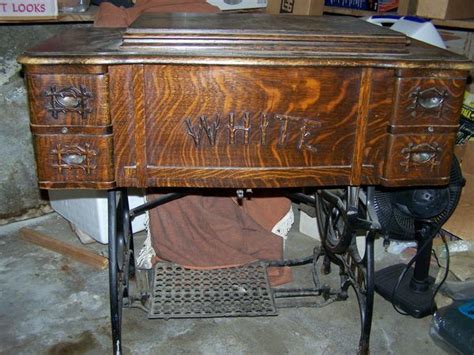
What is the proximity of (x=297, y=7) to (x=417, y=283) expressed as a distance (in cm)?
150

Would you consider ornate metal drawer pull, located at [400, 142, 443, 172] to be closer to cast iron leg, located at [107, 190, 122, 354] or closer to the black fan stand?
the black fan stand

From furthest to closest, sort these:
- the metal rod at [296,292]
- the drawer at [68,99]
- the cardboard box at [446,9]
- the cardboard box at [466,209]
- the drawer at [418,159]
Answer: the cardboard box at [446,9]
the cardboard box at [466,209]
the metal rod at [296,292]
the drawer at [418,159]
the drawer at [68,99]

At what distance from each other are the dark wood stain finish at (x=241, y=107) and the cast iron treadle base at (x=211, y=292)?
2.28 feet

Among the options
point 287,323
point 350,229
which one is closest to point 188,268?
point 287,323

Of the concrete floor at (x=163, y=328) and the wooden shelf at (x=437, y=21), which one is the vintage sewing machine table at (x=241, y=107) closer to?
the concrete floor at (x=163, y=328)

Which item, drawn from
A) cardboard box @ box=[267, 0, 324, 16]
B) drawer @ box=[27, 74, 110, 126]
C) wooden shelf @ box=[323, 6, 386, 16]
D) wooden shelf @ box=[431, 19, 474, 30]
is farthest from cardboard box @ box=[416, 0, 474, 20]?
drawer @ box=[27, 74, 110, 126]

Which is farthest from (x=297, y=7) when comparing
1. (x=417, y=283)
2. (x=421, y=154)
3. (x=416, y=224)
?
(x=421, y=154)

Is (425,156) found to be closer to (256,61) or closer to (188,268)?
(256,61)

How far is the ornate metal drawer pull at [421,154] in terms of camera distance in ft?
4.94

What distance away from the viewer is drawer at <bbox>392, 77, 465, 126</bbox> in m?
1.44

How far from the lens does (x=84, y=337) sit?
2018mm

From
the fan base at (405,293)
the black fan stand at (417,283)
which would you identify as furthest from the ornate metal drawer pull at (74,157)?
the fan base at (405,293)

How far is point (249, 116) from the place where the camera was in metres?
1.46

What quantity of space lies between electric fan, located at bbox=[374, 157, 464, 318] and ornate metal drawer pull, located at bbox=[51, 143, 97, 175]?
1.07m
